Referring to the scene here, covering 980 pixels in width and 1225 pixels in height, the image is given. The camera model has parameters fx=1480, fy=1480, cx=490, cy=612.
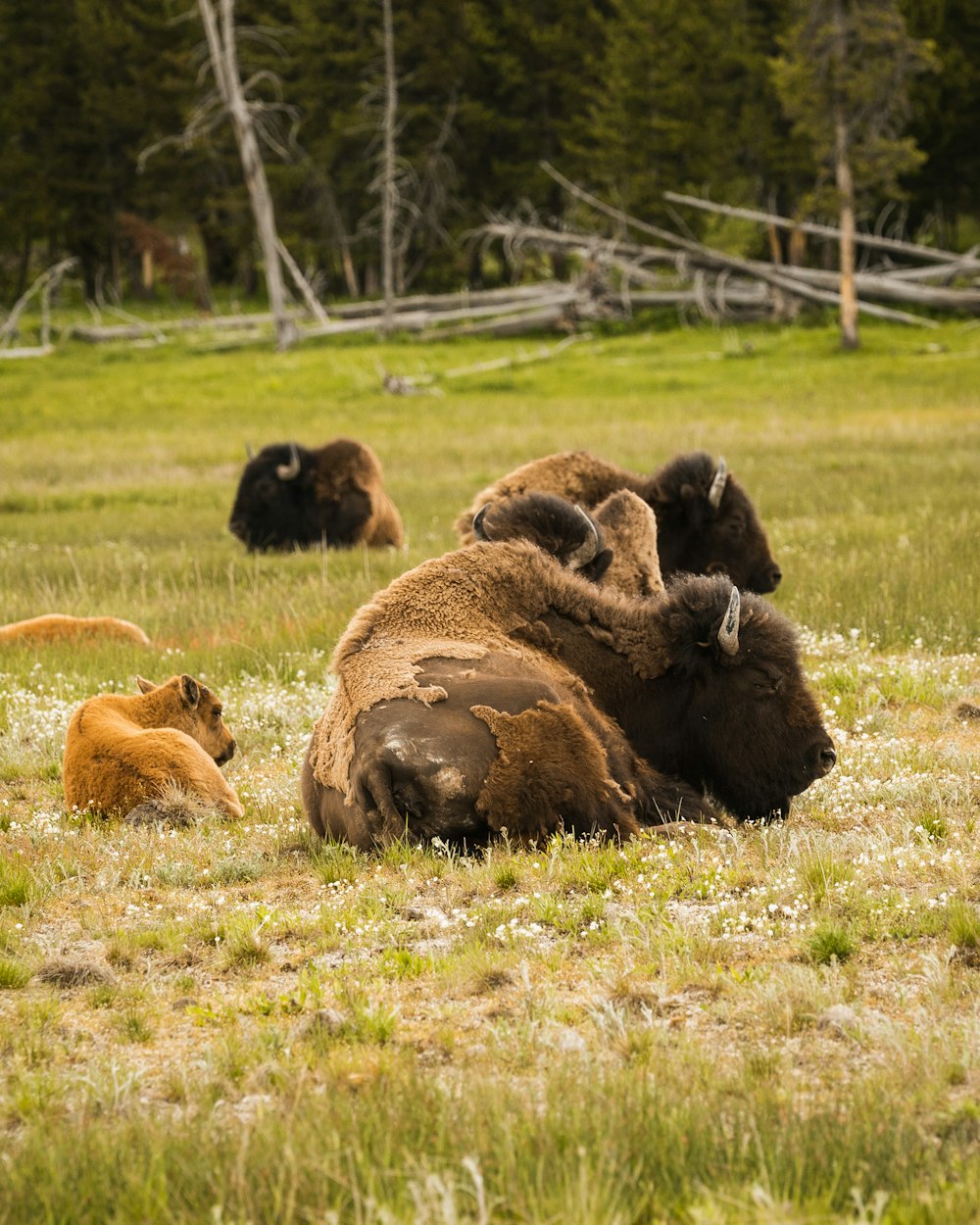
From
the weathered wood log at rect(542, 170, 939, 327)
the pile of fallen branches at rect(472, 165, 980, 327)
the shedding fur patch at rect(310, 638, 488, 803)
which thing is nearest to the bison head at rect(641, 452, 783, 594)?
the shedding fur patch at rect(310, 638, 488, 803)

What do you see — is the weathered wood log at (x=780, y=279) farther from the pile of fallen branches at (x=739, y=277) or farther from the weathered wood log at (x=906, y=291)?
the weathered wood log at (x=906, y=291)

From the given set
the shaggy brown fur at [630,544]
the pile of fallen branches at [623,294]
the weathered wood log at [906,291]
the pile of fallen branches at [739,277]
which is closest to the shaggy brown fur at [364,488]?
the shaggy brown fur at [630,544]

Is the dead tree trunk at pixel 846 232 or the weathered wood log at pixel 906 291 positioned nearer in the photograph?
the dead tree trunk at pixel 846 232

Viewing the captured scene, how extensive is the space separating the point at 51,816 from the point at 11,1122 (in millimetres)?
3344

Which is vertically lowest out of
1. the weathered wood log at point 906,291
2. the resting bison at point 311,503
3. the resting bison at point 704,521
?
the resting bison at point 311,503

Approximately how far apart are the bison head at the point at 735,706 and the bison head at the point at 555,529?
58 cm

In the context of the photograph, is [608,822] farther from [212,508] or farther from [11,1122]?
[212,508]

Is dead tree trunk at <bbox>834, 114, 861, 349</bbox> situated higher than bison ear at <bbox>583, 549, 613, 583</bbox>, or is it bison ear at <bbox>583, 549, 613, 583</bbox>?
dead tree trunk at <bbox>834, 114, 861, 349</bbox>

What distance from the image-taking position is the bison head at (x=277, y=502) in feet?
58.2

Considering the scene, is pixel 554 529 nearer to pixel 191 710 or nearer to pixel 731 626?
pixel 731 626

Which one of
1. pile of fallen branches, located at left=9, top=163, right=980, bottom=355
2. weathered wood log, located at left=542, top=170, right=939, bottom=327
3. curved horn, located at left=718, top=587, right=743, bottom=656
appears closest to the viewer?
curved horn, located at left=718, top=587, right=743, bottom=656

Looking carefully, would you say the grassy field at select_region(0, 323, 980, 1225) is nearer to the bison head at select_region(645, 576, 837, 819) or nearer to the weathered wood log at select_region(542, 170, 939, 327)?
the bison head at select_region(645, 576, 837, 819)

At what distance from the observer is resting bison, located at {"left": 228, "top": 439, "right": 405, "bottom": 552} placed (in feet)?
58.2

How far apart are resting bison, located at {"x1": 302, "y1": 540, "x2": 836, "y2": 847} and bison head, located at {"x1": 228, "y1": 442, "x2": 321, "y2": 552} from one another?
11302 millimetres
